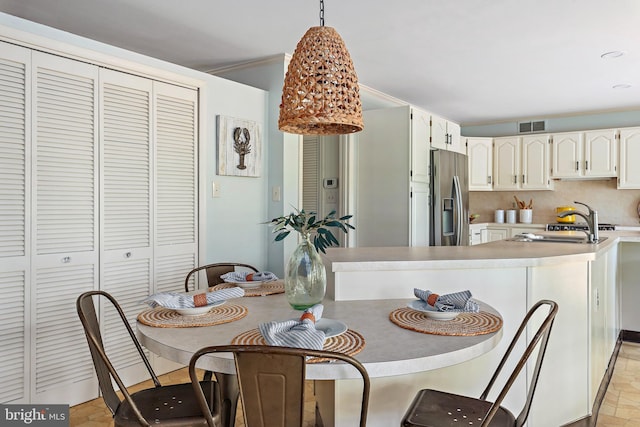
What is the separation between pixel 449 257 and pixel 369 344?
98 cm

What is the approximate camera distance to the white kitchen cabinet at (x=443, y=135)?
4531 millimetres

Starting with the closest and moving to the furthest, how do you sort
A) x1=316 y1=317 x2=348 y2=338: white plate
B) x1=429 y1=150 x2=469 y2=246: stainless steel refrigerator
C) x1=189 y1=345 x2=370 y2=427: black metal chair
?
1. x1=189 y1=345 x2=370 y2=427: black metal chair
2. x1=316 y1=317 x2=348 y2=338: white plate
3. x1=429 y1=150 x2=469 y2=246: stainless steel refrigerator

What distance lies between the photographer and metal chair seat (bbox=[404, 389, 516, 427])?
1.46 meters

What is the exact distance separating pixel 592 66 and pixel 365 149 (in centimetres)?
206

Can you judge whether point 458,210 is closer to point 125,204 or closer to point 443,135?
point 443,135

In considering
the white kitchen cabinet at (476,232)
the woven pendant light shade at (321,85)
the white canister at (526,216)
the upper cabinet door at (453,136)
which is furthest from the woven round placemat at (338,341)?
the white canister at (526,216)

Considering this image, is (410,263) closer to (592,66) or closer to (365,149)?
(365,149)

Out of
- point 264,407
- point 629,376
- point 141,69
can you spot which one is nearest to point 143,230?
point 141,69

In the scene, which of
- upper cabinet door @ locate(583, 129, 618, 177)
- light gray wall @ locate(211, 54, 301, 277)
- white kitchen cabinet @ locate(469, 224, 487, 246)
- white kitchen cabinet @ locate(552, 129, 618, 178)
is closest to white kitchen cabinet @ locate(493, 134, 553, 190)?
white kitchen cabinet @ locate(552, 129, 618, 178)

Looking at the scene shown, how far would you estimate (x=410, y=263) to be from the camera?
205 cm

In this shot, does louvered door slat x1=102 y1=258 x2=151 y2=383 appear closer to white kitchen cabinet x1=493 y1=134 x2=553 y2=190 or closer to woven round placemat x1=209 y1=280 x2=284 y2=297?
woven round placemat x1=209 y1=280 x2=284 y2=297

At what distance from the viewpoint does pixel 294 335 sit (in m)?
1.25

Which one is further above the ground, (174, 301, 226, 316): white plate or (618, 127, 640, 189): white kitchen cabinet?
(618, 127, 640, 189): white kitchen cabinet

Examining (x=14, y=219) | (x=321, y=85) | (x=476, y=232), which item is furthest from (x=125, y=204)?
(x=476, y=232)
